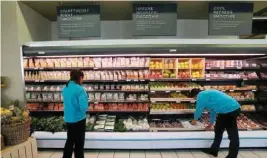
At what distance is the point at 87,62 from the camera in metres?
4.59

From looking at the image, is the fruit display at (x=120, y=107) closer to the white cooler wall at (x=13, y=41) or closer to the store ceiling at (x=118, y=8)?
the white cooler wall at (x=13, y=41)

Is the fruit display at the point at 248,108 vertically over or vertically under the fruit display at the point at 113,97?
under

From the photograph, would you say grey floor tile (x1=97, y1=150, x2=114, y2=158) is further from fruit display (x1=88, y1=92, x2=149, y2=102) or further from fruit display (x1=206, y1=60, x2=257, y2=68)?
fruit display (x1=206, y1=60, x2=257, y2=68)

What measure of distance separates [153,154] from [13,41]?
11.7 ft

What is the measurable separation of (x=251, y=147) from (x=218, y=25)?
2.66 m

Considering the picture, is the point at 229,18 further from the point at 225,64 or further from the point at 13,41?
the point at 13,41

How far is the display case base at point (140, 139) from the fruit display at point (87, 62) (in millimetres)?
1431

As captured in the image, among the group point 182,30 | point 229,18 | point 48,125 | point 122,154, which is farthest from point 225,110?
point 48,125

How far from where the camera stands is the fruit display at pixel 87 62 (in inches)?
179

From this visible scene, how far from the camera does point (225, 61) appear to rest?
470 cm

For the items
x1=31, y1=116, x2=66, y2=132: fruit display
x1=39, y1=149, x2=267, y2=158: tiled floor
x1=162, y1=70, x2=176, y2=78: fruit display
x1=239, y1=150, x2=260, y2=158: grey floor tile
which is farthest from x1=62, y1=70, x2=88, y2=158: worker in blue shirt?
x1=239, y1=150, x2=260, y2=158: grey floor tile

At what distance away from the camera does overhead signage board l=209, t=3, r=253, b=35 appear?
13.7 ft

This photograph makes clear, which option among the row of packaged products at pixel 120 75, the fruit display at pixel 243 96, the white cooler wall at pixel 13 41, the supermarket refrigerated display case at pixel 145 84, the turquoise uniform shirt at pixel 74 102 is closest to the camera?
the turquoise uniform shirt at pixel 74 102

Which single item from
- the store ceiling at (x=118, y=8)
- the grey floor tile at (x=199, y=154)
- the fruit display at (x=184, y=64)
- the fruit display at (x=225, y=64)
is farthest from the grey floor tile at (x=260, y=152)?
the store ceiling at (x=118, y=8)
